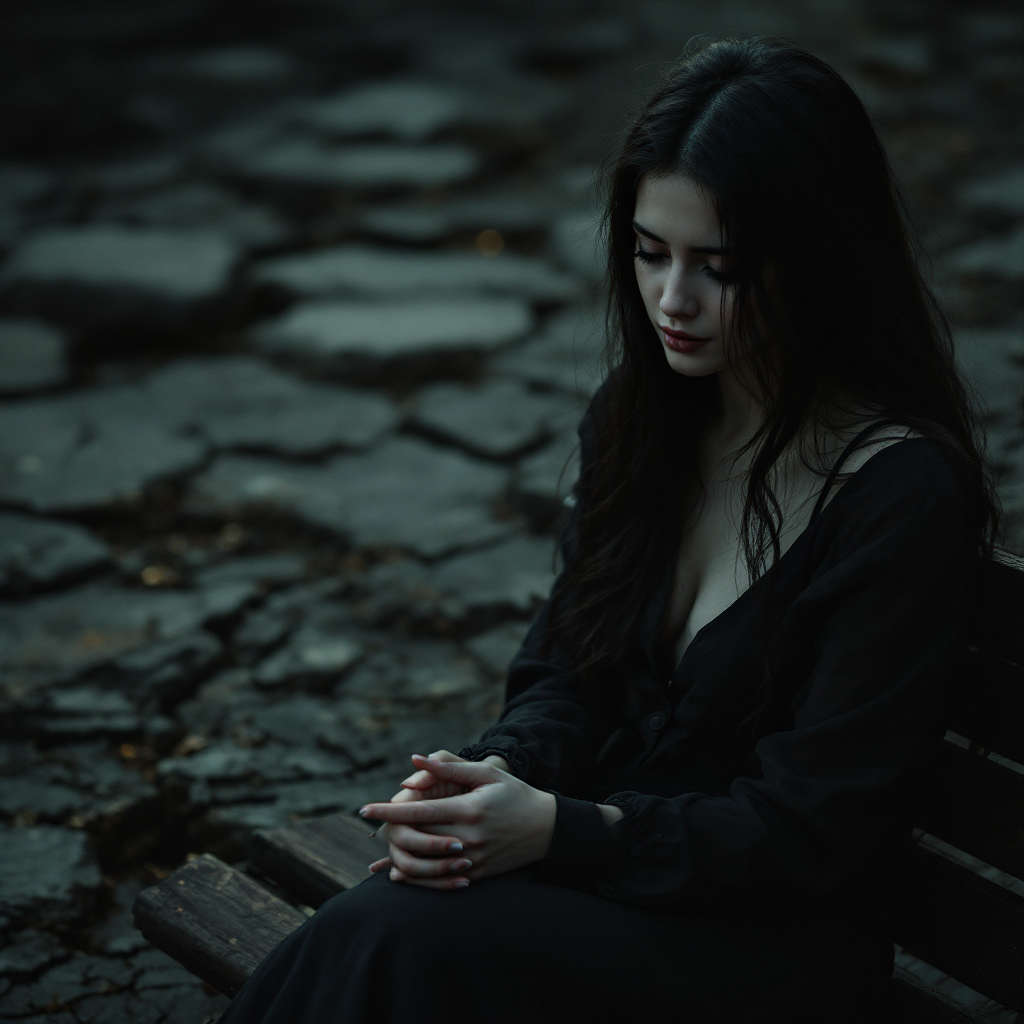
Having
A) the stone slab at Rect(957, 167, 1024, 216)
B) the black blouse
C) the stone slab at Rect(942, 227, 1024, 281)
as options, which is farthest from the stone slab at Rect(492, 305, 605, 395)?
the black blouse

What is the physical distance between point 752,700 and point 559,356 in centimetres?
288

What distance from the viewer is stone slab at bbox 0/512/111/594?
3.26m

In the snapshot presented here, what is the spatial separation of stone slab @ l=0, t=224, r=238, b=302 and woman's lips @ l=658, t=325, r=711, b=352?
10.7 ft

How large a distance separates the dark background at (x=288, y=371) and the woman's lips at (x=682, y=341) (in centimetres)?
46

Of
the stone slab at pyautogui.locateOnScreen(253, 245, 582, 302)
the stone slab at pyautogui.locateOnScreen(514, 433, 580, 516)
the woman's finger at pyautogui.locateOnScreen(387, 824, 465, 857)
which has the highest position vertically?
the stone slab at pyautogui.locateOnScreen(253, 245, 582, 302)

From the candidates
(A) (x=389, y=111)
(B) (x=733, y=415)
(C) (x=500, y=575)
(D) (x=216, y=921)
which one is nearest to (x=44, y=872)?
(D) (x=216, y=921)

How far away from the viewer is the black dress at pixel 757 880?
1492 mm

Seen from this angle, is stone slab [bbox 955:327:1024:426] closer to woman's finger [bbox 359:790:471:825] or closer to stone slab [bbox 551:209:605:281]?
stone slab [bbox 551:209:605:281]

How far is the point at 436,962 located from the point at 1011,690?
0.78 meters

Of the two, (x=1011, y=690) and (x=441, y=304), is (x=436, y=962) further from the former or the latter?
(x=441, y=304)

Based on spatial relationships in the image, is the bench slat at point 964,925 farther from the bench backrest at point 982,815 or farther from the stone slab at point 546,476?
the stone slab at point 546,476

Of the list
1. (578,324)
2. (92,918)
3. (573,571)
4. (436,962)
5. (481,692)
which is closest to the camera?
(436,962)

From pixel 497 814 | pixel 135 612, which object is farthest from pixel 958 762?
pixel 135 612

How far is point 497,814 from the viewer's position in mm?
1570
